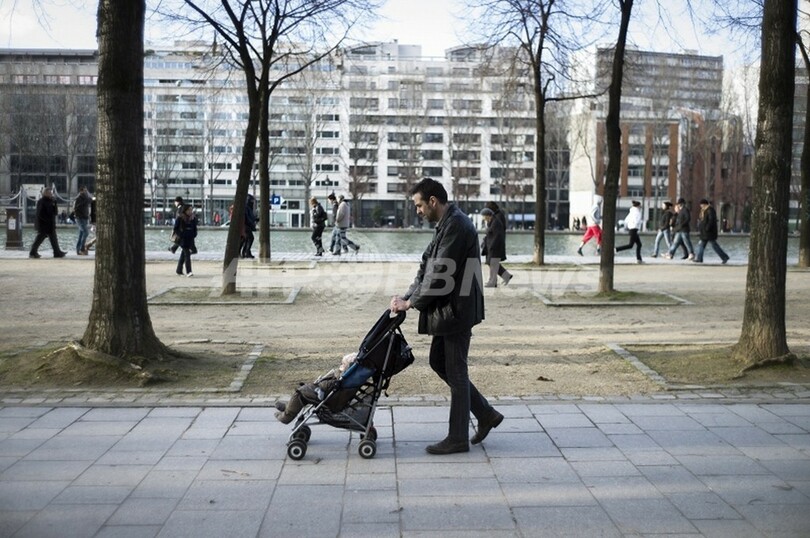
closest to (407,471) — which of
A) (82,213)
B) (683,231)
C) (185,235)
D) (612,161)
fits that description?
(612,161)

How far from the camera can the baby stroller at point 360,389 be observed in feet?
18.7

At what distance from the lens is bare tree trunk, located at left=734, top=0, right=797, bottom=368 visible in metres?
8.37

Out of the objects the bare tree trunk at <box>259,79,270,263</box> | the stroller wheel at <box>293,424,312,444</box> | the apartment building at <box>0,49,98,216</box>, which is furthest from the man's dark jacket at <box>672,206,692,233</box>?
the apartment building at <box>0,49,98,216</box>

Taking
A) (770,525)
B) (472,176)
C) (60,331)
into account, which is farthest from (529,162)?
(770,525)

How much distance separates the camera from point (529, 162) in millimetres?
86500

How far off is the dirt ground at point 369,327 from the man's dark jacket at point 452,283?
2218 mm

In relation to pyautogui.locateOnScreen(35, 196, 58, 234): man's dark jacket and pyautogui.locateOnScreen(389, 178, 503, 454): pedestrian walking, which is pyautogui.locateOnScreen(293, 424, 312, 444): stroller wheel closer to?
pyautogui.locateOnScreen(389, 178, 503, 454): pedestrian walking

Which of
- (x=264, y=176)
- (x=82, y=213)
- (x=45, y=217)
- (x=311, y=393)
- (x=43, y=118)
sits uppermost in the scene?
(x=43, y=118)

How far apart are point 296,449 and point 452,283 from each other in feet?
4.92

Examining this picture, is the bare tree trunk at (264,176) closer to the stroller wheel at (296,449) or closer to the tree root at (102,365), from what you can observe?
the tree root at (102,365)

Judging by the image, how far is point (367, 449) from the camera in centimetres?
568

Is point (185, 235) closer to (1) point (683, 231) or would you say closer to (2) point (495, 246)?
(2) point (495, 246)

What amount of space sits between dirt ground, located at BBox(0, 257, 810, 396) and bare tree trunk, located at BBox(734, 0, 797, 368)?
0.38 m

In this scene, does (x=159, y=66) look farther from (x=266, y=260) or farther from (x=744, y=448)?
(x=744, y=448)
